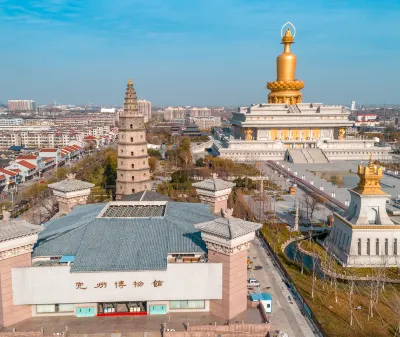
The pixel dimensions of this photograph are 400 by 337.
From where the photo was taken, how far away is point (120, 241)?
671 inches

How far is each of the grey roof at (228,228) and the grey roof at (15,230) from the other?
22.1 feet

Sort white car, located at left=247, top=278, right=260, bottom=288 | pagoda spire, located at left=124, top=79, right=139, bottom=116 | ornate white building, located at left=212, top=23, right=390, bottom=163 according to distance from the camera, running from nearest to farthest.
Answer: white car, located at left=247, top=278, right=260, bottom=288
pagoda spire, located at left=124, top=79, right=139, bottom=116
ornate white building, located at left=212, top=23, right=390, bottom=163

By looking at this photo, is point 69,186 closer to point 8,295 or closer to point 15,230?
point 15,230

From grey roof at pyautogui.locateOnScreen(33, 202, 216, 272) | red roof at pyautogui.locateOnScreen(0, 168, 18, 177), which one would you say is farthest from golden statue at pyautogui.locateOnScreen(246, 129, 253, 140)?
grey roof at pyautogui.locateOnScreen(33, 202, 216, 272)

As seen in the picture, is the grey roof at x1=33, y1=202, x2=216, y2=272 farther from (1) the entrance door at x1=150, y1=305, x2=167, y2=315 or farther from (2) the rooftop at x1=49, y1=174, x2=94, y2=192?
(2) the rooftop at x1=49, y1=174, x2=94, y2=192

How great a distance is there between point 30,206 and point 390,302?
103 feet

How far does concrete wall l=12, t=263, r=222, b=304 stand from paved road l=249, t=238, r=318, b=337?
3640mm

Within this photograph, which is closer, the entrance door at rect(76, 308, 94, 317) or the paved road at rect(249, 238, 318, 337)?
the entrance door at rect(76, 308, 94, 317)

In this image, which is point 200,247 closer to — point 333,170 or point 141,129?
point 141,129

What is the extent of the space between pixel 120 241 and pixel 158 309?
130 inches

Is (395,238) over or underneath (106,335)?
over

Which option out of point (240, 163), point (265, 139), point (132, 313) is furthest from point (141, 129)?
point (265, 139)

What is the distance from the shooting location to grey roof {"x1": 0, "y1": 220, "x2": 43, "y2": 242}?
49.5 feet

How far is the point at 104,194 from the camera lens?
1598 inches
